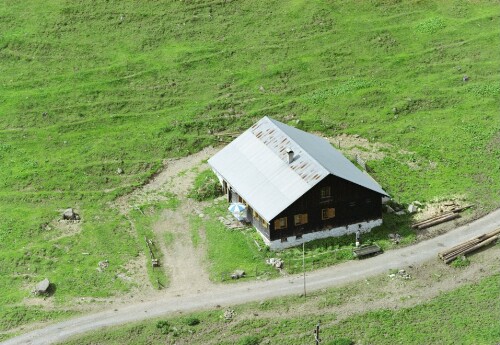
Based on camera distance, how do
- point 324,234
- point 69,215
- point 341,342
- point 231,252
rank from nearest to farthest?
point 341,342, point 231,252, point 324,234, point 69,215

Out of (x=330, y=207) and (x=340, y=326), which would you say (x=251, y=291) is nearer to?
(x=340, y=326)

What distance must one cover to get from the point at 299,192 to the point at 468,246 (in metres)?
18.0

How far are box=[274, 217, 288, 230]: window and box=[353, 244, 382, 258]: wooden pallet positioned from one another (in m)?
7.52

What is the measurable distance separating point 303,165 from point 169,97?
34984mm

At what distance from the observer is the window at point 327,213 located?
81500 millimetres

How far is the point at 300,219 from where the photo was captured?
266ft

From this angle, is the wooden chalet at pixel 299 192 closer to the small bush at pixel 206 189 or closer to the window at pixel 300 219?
the window at pixel 300 219

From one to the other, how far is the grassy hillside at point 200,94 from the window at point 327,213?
1177cm

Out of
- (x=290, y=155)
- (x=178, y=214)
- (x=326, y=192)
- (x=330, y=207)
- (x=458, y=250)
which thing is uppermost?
(x=290, y=155)

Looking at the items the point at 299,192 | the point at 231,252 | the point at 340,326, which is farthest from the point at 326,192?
the point at 340,326

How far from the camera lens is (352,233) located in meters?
83.5

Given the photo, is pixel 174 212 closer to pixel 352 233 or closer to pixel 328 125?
pixel 352 233

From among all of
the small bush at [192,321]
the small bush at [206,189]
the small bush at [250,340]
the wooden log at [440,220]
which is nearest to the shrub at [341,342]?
the small bush at [250,340]

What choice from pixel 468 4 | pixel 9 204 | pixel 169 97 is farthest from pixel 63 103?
pixel 468 4
